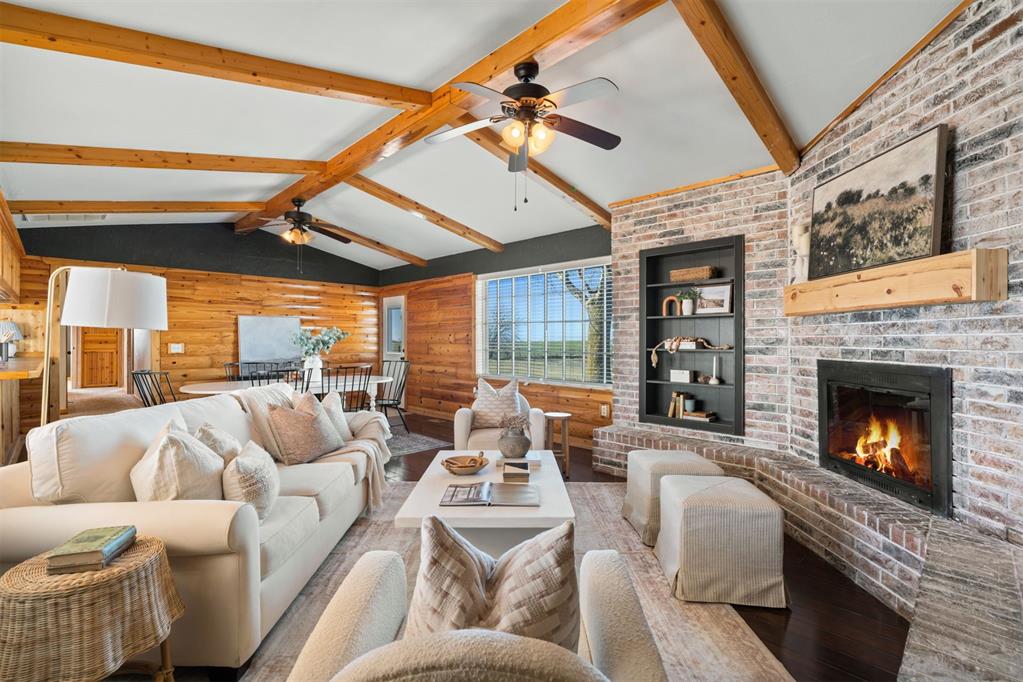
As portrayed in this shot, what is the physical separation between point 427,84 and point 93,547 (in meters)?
3.10

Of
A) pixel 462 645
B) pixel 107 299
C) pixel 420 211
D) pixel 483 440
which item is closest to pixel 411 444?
pixel 483 440

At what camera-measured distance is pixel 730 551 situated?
2.36 m

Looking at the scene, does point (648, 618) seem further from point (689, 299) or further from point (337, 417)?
point (689, 299)

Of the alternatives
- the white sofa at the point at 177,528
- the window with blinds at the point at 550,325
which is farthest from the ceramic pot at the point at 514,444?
the window with blinds at the point at 550,325

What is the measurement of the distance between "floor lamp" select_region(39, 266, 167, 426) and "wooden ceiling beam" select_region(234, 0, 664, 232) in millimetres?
2073

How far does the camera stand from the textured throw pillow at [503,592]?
0.90m

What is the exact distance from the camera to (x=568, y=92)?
8.32 feet

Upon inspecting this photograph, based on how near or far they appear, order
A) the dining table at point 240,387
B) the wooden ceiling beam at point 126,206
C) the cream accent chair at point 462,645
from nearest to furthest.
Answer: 1. the cream accent chair at point 462,645
2. the wooden ceiling beam at point 126,206
3. the dining table at point 240,387

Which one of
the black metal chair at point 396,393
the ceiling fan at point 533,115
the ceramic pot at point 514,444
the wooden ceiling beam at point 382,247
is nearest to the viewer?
the ceiling fan at point 533,115

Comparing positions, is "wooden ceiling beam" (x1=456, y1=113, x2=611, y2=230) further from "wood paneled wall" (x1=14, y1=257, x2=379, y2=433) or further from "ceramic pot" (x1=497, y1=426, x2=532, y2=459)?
"wood paneled wall" (x1=14, y1=257, x2=379, y2=433)

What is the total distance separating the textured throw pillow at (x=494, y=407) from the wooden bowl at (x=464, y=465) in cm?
128

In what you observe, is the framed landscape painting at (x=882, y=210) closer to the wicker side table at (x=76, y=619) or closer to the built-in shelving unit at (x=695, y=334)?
the built-in shelving unit at (x=695, y=334)

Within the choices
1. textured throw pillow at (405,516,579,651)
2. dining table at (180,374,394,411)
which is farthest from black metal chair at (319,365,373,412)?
textured throw pillow at (405,516,579,651)

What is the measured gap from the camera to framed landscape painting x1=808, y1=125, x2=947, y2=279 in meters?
2.20
